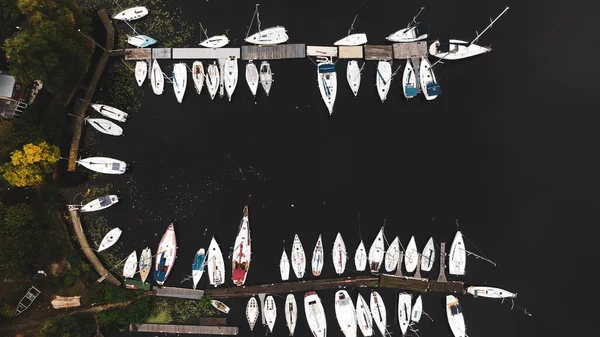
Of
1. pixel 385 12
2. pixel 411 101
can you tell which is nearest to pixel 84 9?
pixel 385 12

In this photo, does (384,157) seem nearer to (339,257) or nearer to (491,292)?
(339,257)

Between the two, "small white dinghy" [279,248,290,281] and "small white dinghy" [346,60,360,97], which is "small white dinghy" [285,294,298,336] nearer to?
"small white dinghy" [279,248,290,281]

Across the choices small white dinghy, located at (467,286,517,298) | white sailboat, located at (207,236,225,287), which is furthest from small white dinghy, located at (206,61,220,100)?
small white dinghy, located at (467,286,517,298)

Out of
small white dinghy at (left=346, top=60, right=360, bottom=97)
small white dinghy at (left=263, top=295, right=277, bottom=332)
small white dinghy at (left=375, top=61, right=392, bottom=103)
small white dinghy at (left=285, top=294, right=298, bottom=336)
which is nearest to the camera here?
small white dinghy at (left=285, top=294, right=298, bottom=336)

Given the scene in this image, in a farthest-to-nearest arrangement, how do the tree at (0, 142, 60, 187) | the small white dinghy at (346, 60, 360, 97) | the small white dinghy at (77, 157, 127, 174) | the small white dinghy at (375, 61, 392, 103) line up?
the small white dinghy at (346, 60, 360, 97)
the small white dinghy at (375, 61, 392, 103)
the small white dinghy at (77, 157, 127, 174)
the tree at (0, 142, 60, 187)

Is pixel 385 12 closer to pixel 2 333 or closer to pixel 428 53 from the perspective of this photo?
pixel 428 53

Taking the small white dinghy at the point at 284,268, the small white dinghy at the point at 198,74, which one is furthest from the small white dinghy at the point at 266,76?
the small white dinghy at the point at 284,268
